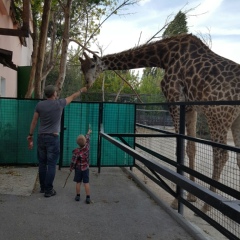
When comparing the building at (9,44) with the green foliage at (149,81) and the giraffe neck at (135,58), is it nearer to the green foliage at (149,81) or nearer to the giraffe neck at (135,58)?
the giraffe neck at (135,58)

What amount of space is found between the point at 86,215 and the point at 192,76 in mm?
3203

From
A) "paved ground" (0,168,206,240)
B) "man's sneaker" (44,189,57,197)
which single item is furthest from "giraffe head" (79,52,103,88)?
"man's sneaker" (44,189,57,197)

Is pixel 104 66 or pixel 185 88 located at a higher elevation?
pixel 104 66

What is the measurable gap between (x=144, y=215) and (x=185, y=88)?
109 inches

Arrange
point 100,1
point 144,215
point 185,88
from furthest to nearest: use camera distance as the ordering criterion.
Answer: point 100,1 < point 185,88 < point 144,215

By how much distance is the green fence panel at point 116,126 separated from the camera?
7.64 m

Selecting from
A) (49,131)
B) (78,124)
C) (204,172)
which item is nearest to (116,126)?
(78,124)

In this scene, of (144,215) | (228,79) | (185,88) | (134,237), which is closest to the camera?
(134,237)

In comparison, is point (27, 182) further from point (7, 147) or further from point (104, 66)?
point (104, 66)

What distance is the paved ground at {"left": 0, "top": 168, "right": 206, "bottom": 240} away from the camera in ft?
12.9

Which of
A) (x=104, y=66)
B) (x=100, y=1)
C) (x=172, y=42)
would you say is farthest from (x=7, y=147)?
(x=100, y=1)

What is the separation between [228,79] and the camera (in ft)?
19.5

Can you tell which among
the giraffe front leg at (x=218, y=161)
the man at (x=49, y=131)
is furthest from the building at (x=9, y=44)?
the giraffe front leg at (x=218, y=161)

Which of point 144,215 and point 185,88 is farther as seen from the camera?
point 185,88
